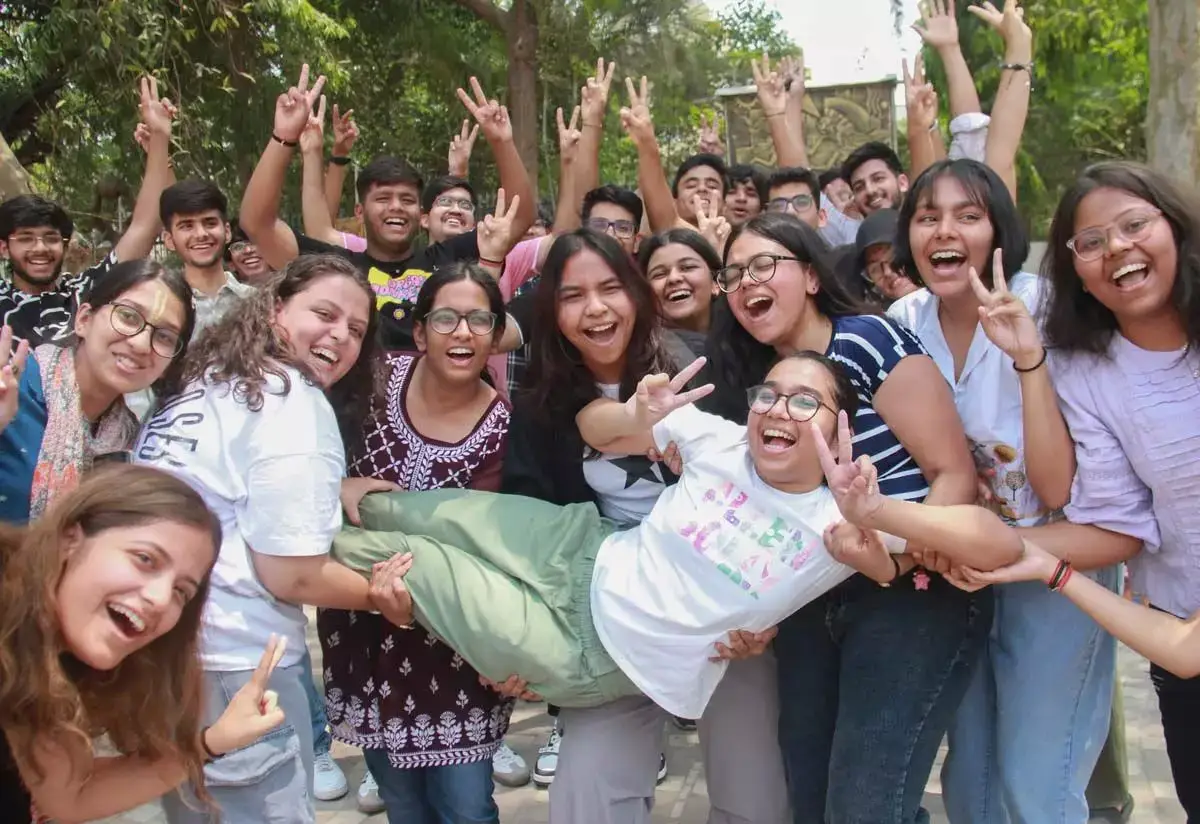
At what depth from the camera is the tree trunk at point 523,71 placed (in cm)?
1166

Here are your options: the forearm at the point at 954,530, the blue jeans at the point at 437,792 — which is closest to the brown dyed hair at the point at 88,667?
the blue jeans at the point at 437,792

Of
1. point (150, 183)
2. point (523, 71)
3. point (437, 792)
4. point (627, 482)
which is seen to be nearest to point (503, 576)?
point (627, 482)

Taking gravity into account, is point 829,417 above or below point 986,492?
above

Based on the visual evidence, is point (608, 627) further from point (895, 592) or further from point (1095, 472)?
point (1095, 472)

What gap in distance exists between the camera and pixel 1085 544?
222cm

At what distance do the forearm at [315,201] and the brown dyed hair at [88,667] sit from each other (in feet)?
8.65

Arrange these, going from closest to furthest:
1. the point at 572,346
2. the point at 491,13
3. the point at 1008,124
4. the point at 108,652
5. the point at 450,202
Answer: the point at 108,652 < the point at 572,346 < the point at 1008,124 < the point at 450,202 < the point at 491,13

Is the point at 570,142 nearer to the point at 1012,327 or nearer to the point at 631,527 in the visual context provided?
the point at 631,527

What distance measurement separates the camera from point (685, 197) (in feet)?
15.6

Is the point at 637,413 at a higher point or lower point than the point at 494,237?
lower

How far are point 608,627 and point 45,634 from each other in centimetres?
120

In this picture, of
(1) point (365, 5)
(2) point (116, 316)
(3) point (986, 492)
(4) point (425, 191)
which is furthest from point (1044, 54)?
(2) point (116, 316)

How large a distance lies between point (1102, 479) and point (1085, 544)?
0.53 feet

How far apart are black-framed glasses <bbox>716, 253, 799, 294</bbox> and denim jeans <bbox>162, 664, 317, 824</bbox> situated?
146 cm
